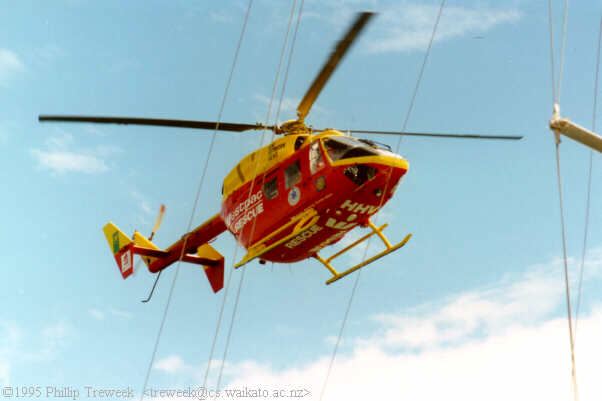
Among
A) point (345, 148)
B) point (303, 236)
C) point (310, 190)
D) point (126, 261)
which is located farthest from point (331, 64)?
point (126, 261)

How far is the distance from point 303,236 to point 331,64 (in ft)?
12.3

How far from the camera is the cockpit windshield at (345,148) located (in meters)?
16.4

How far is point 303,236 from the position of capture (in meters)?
17.1

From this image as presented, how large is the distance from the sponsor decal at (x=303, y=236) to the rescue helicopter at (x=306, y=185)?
2cm

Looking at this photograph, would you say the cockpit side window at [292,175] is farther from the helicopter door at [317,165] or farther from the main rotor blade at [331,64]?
the main rotor blade at [331,64]

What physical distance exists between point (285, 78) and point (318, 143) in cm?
361

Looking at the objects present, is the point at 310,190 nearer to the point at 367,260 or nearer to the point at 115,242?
the point at 367,260

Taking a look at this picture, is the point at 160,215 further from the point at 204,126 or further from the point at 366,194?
the point at 366,194

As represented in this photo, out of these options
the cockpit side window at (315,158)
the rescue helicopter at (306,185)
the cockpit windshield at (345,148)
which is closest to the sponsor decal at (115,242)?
the rescue helicopter at (306,185)

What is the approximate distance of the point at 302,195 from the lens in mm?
17000

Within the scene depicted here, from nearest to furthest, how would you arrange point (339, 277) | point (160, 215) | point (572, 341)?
point (572, 341) → point (339, 277) → point (160, 215)

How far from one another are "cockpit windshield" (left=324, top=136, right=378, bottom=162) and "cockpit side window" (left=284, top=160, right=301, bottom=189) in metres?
0.81

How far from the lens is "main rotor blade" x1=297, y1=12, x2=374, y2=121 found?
14609 mm

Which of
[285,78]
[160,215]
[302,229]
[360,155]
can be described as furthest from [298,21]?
[160,215]
